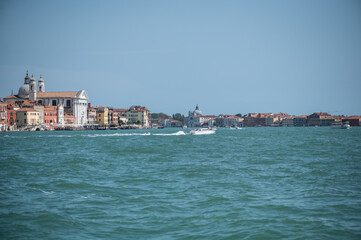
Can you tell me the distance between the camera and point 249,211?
8047 mm

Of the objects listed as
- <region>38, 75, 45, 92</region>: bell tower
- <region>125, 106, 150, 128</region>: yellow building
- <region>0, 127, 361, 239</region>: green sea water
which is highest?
<region>38, 75, 45, 92</region>: bell tower

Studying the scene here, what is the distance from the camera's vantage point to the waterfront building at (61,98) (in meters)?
94.2

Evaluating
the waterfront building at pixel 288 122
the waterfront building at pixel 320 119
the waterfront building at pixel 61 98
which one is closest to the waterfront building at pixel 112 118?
the waterfront building at pixel 61 98

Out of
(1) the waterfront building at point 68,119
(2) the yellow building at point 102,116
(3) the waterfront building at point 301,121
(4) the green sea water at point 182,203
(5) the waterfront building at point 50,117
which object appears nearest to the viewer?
(4) the green sea water at point 182,203

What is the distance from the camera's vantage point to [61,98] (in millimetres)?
95250

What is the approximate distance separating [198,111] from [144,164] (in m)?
174

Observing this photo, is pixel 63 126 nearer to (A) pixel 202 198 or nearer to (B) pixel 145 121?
(B) pixel 145 121

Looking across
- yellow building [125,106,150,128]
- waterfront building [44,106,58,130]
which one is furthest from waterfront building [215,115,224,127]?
waterfront building [44,106,58,130]

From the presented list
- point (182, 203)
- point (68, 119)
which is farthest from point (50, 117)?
point (182, 203)

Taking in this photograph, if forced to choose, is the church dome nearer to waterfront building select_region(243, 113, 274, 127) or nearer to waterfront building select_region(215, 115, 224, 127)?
waterfront building select_region(215, 115, 224, 127)

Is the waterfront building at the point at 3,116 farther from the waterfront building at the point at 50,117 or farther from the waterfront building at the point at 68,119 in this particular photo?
the waterfront building at the point at 68,119

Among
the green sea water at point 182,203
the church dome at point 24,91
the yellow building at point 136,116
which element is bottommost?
the green sea water at point 182,203

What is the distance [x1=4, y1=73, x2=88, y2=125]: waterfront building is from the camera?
94.2 meters

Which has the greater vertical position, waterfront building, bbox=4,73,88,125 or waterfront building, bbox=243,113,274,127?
waterfront building, bbox=4,73,88,125
